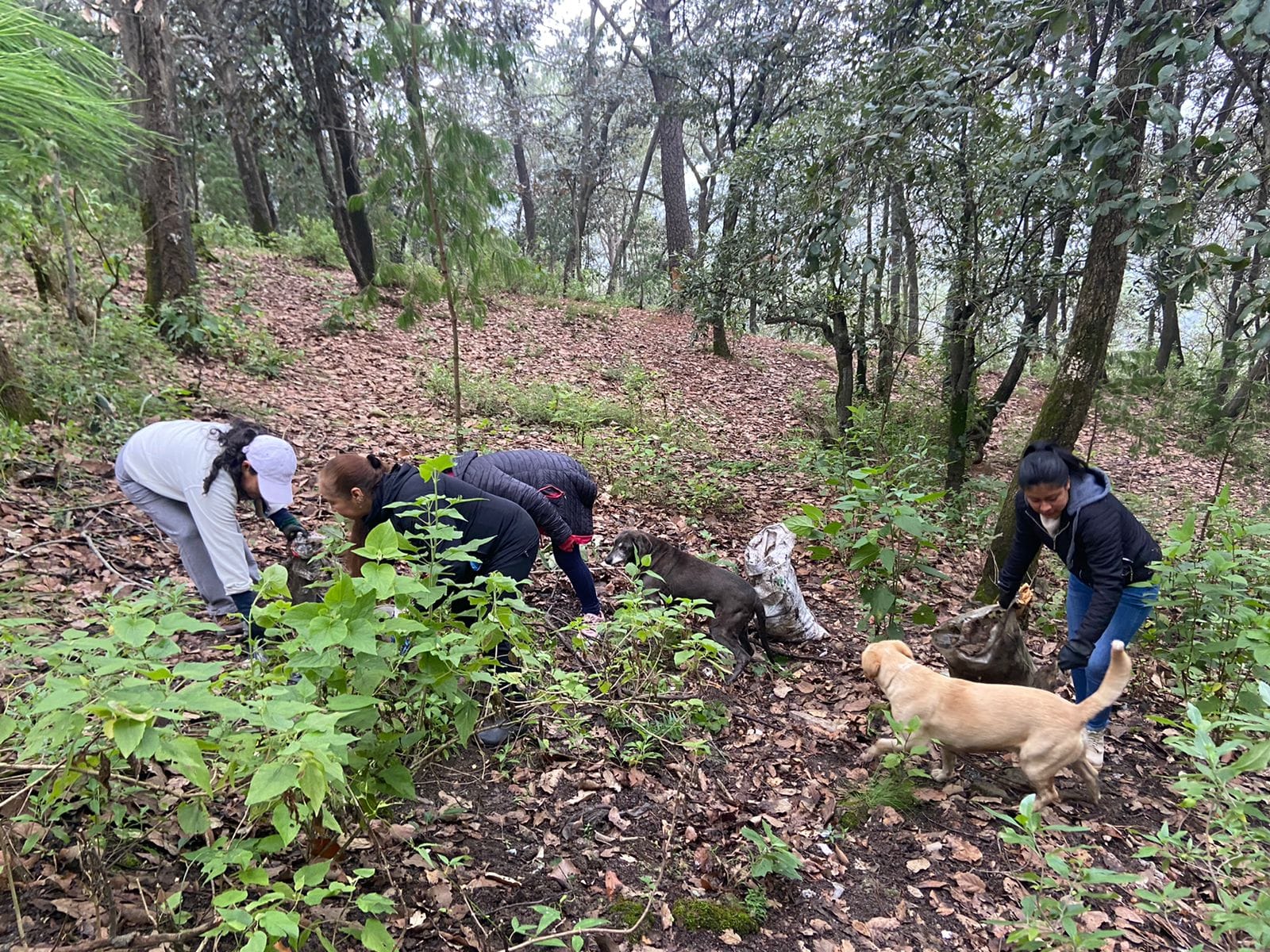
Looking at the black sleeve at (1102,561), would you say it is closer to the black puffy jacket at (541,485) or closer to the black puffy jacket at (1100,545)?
the black puffy jacket at (1100,545)

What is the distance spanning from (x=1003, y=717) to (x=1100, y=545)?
1053mm

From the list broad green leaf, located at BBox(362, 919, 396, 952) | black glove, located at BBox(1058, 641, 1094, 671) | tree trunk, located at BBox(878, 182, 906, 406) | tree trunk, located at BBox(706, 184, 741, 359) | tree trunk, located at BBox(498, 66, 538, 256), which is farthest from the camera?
tree trunk, located at BBox(498, 66, 538, 256)

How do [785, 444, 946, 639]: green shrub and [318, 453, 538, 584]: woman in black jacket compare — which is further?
[785, 444, 946, 639]: green shrub

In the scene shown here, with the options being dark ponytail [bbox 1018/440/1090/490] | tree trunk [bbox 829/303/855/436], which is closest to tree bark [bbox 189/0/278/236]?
tree trunk [bbox 829/303/855/436]

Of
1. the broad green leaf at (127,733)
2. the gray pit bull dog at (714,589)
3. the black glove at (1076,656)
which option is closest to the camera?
the broad green leaf at (127,733)

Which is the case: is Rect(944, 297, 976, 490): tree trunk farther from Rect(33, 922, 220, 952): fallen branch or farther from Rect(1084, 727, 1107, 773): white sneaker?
Rect(33, 922, 220, 952): fallen branch

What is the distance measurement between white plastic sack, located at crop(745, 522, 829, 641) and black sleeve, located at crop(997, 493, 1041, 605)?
132cm

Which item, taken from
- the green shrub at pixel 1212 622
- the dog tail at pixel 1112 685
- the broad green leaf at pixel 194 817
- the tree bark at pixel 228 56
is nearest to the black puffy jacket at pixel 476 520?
the broad green leaf at pixel 194 817

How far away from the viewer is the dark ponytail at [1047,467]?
3.36 m

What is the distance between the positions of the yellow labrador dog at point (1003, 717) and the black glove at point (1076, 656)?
1.50 ft

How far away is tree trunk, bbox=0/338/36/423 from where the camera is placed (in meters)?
5.07

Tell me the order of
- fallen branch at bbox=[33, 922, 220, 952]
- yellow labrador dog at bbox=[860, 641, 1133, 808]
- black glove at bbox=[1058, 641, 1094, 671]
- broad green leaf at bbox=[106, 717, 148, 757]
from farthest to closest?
black glove at bbox=[1058, 641, 1094, 671], yellow labrador dog at bbox=[860, 641, 1133, 808], fallen branch at bbox=[33, 922, 220, 952], broad green leaf at bbox=[106, 717, 148, 757]

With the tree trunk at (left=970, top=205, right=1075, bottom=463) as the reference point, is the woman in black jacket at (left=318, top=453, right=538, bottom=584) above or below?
below

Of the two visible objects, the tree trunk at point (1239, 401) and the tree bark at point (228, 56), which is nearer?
the tree trunk at point (1239, 401)
